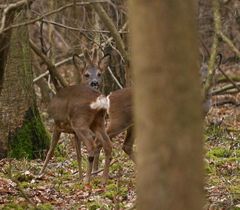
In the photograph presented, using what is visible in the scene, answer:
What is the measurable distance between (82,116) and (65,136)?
11.8 feet

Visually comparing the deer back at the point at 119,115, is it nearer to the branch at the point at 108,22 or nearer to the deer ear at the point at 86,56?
the branch at the point at 108,22

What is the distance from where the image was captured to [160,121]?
3.33 m

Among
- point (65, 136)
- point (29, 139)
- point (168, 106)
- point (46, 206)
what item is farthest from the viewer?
point (65, 136)

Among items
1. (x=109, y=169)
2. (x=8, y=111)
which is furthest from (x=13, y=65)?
(x=109, y=169)

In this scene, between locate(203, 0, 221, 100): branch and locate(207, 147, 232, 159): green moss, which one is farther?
locate(207, 147, 232, 159): green moss

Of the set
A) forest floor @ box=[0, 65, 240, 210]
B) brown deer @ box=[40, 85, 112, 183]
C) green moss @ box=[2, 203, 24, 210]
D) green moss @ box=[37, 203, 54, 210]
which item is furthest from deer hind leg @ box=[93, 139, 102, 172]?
green moss @ box=[2, 203, 24, 210]

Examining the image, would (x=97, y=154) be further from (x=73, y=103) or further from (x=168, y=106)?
(x=168, y=106)

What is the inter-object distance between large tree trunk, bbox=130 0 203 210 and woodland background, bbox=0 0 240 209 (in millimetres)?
2723

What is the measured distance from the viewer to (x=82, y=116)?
9.49m

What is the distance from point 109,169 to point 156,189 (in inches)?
250

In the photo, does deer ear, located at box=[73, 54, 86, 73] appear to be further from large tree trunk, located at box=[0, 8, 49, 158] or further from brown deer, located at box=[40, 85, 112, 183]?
brown deer, located at box=[40, 85, 112, 183]

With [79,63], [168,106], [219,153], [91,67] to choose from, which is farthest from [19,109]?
[168,106]

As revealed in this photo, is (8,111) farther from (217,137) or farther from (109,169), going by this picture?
(217,137)

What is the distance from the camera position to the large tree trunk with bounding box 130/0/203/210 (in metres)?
3.31
